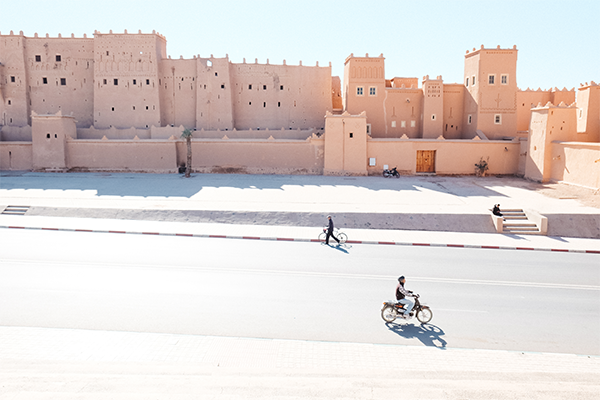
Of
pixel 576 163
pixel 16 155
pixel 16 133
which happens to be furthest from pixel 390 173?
pixel 16 133

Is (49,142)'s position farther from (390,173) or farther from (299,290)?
(299,290)

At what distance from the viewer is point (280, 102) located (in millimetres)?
39688

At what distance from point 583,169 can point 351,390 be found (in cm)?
2440

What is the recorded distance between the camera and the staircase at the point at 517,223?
18.1m

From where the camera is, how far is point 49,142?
32000 millimetres

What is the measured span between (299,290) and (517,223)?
41.6 ft

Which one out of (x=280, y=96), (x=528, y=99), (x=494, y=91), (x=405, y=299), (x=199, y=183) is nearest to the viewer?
(x=405, y=299)

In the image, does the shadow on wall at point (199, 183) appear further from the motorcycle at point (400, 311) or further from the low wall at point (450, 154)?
the motorcycle at point (400, 311)

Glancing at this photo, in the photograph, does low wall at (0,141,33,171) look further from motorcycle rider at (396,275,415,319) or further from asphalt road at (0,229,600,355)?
motorcycle rider at (396,275,415,319)

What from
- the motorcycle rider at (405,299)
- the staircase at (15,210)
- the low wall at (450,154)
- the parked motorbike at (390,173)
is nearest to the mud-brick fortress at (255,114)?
the low wall at (450,154)

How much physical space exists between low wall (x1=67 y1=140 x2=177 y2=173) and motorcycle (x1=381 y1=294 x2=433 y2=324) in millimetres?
26563

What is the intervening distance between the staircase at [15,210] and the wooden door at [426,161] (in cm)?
2620

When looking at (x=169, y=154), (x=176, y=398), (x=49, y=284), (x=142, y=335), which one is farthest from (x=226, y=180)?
(x=176, y=398)

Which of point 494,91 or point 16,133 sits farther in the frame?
point 16,133
